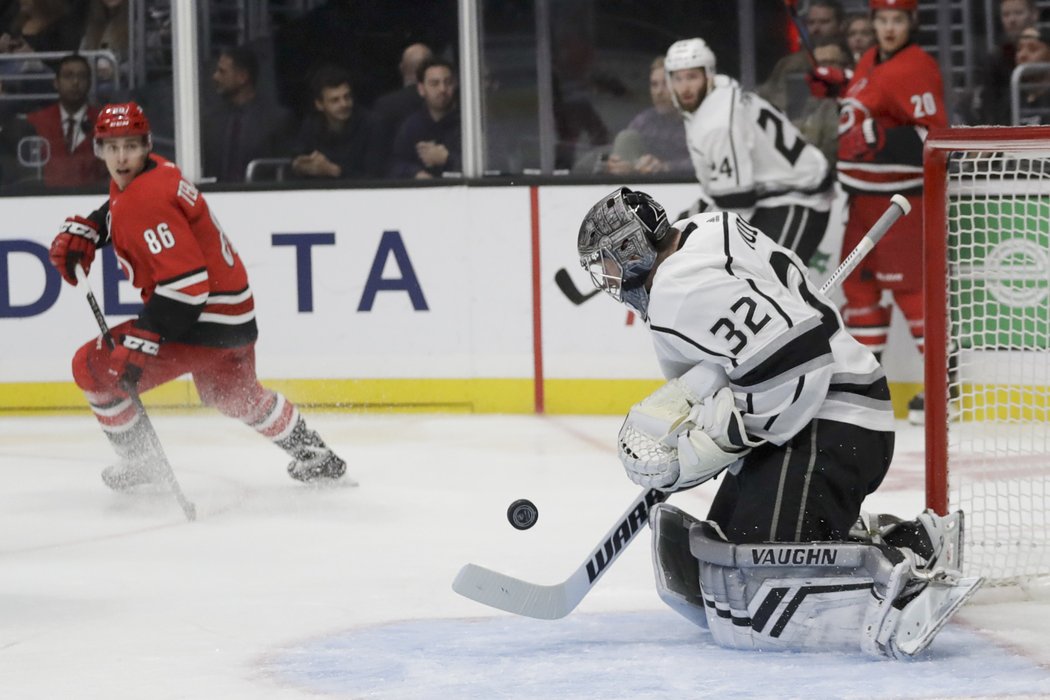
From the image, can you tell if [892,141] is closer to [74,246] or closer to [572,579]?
[74,246]

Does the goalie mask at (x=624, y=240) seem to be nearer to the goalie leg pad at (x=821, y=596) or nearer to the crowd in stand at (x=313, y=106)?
the goalie leg pad at (x=821, y=596)

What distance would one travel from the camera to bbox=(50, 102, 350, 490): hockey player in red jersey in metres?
4.29

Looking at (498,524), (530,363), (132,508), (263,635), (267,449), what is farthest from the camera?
(530,363)

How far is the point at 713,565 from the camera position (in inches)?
110

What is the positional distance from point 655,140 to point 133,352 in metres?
2.31

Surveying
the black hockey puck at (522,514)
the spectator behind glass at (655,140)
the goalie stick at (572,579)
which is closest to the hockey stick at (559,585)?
the goalie stick at (572,579)

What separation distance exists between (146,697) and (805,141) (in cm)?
350

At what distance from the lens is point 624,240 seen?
2.74 metres

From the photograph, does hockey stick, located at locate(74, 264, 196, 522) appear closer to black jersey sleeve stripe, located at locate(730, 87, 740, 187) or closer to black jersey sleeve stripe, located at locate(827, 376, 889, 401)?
black jersey sleeve stripe, located at locate(827, 376, 889, 401)

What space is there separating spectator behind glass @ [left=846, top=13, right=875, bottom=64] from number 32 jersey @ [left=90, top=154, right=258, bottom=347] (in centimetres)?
249

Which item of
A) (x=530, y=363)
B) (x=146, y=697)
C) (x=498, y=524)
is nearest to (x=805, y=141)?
(x=530, y=363)

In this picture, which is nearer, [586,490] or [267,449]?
[586,490]

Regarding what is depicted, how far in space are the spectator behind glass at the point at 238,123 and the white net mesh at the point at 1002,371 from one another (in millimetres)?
2570

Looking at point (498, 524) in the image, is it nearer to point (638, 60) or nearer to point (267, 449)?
point (267, 449)
